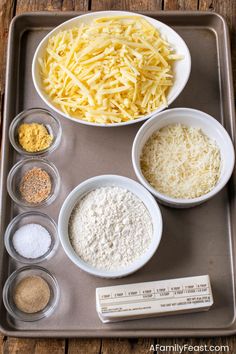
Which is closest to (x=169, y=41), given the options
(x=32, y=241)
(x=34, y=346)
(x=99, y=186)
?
(x=99, y=186)

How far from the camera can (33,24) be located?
171 centimetres

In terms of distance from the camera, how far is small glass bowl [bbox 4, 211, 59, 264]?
1.46 m

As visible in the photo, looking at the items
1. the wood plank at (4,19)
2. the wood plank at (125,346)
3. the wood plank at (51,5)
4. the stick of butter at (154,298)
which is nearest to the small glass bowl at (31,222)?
the stick of butter at (154,298)

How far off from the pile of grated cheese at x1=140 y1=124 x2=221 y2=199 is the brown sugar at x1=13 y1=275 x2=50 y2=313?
1.37 feet

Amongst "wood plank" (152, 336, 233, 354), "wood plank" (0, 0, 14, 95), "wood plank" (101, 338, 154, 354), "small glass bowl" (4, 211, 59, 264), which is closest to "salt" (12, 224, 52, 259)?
"small glass bowl" (4, 211, 59, 264)

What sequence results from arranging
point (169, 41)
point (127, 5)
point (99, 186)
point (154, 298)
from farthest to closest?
point (127, 5) → point (169, 41) → point (99, 186) → point (154, 298)

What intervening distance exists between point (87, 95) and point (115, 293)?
0.56m

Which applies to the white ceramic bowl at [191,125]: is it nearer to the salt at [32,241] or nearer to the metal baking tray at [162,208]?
the metal baking tray at [162,208]

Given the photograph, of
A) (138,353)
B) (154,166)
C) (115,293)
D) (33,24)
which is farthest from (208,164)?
(33,24)

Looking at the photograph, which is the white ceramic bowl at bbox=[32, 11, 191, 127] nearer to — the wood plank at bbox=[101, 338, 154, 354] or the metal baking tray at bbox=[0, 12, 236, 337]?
the metal baking tray at bbox=[0, 12, 236, 337]

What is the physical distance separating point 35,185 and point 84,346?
0.48m

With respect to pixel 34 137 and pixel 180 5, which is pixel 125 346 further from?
pixel 180 5

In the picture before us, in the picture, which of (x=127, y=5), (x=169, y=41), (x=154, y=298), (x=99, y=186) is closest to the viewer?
(x=154, y=298)

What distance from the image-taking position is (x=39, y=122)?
1596mm
